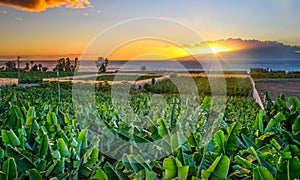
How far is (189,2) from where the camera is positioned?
557 cm

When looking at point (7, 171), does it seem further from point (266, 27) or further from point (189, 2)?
point (266, 27)

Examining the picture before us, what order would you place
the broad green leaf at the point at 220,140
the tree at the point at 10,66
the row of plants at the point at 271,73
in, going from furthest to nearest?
the row of plants at the point at 271,73, the tree at the point at 10,66, the broad green leaf at the point at 220,140

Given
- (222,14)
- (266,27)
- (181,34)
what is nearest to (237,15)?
(222,14)

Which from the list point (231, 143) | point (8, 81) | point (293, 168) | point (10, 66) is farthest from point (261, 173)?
point (10, 66)

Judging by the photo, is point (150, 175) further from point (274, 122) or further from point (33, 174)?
point (274, 122)

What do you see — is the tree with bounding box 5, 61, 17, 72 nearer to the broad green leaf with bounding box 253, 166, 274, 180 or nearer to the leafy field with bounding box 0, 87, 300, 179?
the leafy field with bounding box 0, 87, 300, 179

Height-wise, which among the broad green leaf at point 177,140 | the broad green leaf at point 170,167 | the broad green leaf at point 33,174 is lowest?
the broad green leaf at point 33,174

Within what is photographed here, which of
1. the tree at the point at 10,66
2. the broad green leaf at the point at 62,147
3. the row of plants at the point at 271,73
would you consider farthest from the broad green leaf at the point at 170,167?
the row of plants at the point at 271,73

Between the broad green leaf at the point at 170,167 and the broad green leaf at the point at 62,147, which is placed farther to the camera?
the broad green leaf at the point at 62,147

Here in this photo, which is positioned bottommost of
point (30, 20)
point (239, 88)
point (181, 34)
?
point (239, 88)

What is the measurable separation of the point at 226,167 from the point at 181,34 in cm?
179

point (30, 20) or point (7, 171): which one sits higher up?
point (30, 20)

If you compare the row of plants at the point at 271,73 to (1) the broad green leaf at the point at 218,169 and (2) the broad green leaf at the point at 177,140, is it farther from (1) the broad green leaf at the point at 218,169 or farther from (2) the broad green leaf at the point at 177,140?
(1) the broad green leaf at the point at 218,169

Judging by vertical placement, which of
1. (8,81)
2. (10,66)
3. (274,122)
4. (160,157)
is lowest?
(8,81)
